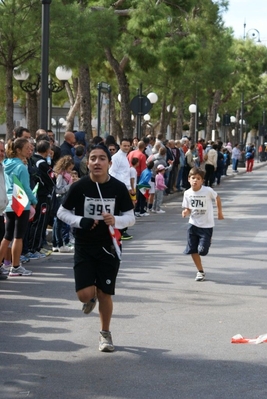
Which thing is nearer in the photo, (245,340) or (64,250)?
(245,340)

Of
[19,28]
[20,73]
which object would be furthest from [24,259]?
[20,73]

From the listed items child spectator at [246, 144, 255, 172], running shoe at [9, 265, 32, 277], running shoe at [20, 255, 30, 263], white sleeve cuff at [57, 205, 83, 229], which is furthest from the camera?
child spectator at [246, 144, 255, 172]

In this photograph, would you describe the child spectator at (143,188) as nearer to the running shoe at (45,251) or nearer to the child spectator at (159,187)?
the child spectator at (159,187)

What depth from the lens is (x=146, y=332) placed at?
8.36 m

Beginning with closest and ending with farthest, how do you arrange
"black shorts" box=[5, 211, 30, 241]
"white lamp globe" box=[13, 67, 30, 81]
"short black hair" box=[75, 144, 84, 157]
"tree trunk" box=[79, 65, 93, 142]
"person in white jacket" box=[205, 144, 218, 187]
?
"black shorts" box=[5, 211, 30, 241]
"short black hair" box=[75, 144, 84, 157]
"white lamp globe" box=[13, 67, 30, 81]
"tree trunk" box=[79, 65, 93, 142]
"person in white jacket" box=[205, 144, 218, 187]

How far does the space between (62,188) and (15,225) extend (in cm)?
271

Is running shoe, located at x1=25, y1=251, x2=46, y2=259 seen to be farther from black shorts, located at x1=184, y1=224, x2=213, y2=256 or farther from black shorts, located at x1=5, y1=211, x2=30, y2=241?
black shorts, located at x1=184, y1=224, x2=213, y2=256

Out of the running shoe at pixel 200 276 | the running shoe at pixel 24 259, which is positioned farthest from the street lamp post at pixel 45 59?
the running shoe at pixel 200 276

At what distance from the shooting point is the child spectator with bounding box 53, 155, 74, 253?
14211 mm

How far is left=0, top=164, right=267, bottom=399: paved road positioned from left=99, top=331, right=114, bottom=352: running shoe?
6 cm

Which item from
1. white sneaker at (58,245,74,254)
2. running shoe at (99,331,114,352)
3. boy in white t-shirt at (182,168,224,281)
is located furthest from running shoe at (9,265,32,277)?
running shoe at (99,331,114,352)

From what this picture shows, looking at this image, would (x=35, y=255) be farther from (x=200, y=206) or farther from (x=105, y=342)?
(x=105, y=342)

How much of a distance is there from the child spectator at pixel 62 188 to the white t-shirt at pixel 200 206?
2.97 m

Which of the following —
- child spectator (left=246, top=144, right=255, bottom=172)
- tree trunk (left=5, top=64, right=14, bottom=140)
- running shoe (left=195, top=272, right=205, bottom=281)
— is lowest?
child spectator (left=246, top=144, right=255, bottom=172)
